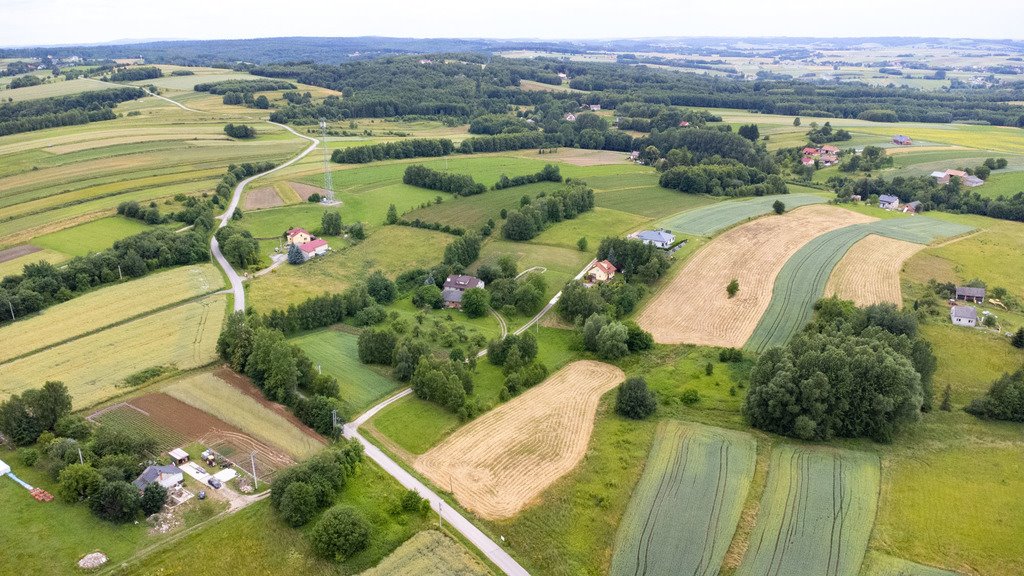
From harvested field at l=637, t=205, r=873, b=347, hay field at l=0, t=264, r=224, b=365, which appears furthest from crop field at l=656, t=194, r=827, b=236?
hay field at l=0, t=264, r=224, b=365

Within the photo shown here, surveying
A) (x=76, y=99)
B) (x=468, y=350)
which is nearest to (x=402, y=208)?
(x=468, y=350)

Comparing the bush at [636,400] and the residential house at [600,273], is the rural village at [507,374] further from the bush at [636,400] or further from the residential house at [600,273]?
the residential house at [600,273]

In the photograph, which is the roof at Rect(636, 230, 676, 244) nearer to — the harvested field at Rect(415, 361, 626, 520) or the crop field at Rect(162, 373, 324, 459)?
the harvested field at Rect(415, 361, 626, 520)

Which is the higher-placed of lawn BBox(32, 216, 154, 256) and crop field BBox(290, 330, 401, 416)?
lawn BBox(32, 216, 154, 256)

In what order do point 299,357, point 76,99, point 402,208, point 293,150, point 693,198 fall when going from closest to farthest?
point 299,357 → point 402,208 → point 693,198 → point 293,150 → point 76,99

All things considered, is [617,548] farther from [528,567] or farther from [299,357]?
[299,357]

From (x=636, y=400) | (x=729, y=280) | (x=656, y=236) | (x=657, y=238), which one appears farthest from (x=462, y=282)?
(x=729, y=280)

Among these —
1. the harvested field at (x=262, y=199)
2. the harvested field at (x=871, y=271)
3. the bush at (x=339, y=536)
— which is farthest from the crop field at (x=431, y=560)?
the harvested field at (x=262, y=199)
